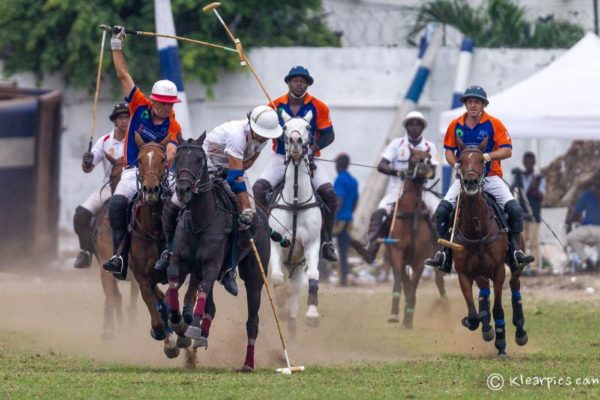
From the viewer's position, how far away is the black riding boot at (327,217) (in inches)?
695

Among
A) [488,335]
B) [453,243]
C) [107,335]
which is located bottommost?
[107,335]

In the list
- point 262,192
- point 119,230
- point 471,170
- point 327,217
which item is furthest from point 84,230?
point 471,170

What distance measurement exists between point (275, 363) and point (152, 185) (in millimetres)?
2419

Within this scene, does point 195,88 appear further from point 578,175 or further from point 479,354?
point 479,354

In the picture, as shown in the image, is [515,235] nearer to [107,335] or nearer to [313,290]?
[313,290]

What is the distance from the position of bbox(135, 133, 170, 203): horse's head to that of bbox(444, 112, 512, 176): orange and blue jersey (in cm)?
335

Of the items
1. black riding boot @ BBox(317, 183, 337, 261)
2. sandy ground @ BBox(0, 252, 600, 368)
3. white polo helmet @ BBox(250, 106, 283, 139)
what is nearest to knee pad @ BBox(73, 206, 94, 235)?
sandy ground @ BBox(0, 252, 600, 368)

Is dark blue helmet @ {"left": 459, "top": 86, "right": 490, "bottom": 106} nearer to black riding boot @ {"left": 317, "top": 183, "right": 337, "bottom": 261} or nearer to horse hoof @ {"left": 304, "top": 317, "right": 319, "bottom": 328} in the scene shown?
black riding boot @ {"left": 317, "top": 183, "right": 337, "bottom": 261}

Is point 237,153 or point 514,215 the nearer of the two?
point 237,153

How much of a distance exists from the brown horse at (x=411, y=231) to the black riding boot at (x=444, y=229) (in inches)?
155

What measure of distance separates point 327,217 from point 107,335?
9.88 ft

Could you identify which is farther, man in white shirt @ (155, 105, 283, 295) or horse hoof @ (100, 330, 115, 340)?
horse hoof @ (100, 330, 115, 340)

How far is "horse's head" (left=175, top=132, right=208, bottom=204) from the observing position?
13039 millimetres

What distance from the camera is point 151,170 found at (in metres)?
13.6
